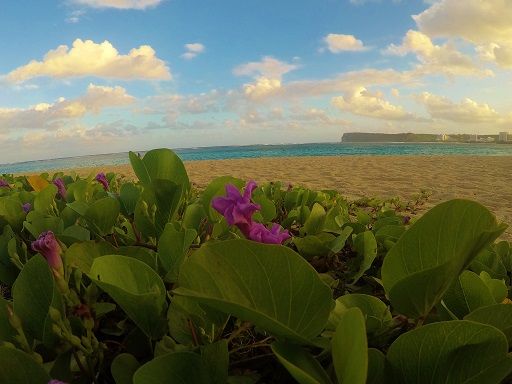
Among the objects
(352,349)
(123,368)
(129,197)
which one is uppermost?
(129,197)

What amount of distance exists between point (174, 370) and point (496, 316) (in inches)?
19.9

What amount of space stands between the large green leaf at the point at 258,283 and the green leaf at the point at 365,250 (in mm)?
624

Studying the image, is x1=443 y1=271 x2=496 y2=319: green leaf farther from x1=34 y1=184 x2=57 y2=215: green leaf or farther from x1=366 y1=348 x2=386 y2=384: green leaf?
x1=34 y1=184 x2=57 y2=215: green leaf

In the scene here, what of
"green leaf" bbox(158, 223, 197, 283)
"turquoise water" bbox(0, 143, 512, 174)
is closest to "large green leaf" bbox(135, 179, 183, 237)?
"green leaf" bbox(158, 223, 197, 283)

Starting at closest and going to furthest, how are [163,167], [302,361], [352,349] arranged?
[352,349]
[302,361]
[163,167]

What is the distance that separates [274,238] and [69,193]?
54.5 inches

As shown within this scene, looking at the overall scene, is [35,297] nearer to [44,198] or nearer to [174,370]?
[174,370]

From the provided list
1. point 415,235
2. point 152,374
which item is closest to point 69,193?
point 152,374

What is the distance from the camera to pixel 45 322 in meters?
0.73

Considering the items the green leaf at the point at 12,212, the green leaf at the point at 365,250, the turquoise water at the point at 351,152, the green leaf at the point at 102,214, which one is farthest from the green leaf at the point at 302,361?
the turquoise water at the point at 351,152

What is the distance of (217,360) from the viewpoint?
66 centimetres

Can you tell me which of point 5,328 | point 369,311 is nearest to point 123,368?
point 5,328

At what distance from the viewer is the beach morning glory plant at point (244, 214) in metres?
0.86

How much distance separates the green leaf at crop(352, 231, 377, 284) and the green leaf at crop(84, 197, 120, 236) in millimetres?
696
